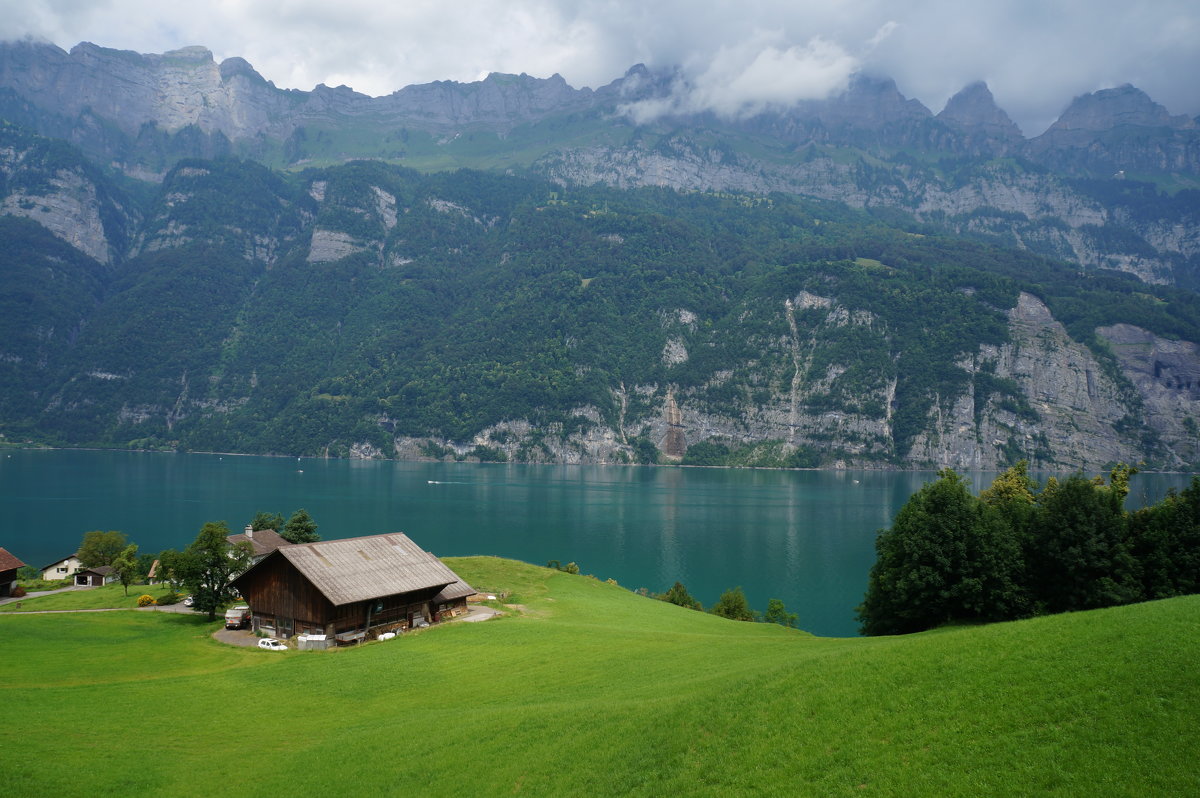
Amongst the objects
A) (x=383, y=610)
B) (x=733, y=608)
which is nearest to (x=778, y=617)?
(x=733, y=608)

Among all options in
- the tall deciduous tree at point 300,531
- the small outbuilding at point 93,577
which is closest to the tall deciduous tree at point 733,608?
the tall deciduous tree at point 300,531

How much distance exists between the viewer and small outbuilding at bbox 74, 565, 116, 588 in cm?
5903

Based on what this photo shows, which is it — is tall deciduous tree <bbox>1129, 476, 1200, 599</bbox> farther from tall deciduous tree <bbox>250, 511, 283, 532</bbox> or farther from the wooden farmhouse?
tall deciduous tree <bbox>250, 511, 283, 532</bbox>

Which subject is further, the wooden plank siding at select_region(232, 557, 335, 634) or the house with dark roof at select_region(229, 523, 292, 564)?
the house with dark roof at select_region(229, 523, 292, 564)

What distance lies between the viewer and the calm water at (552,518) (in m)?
74.6

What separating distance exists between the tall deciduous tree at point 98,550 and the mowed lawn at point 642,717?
36.6m

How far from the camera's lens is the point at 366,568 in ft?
125

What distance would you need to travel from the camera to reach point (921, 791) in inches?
451

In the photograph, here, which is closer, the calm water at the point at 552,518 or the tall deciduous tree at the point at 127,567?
the tall deciduous tree at the point at 127,567

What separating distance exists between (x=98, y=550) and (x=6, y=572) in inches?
571

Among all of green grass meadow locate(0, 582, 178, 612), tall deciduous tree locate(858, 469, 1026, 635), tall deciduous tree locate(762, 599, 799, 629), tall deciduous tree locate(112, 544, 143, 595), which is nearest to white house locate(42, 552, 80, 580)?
tall deciduous tree locate(112, 544, 143, 595)

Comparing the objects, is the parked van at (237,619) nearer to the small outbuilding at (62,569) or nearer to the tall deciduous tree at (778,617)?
the small outbuilding at (62,569)

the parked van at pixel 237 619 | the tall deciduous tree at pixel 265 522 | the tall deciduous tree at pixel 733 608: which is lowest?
the tall deciduous tree at pixel 733 608

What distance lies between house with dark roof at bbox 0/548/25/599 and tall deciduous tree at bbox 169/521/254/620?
16.2 metres
